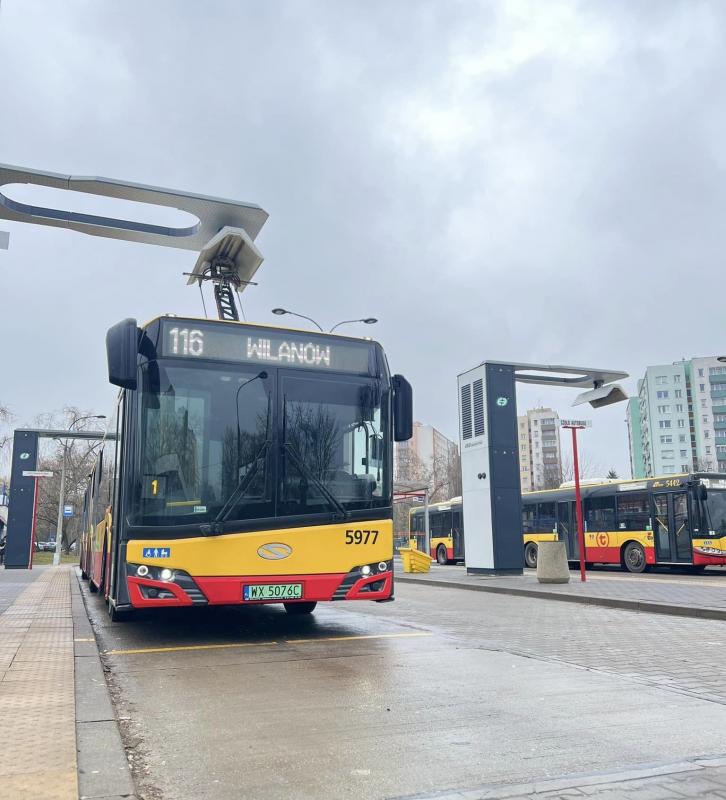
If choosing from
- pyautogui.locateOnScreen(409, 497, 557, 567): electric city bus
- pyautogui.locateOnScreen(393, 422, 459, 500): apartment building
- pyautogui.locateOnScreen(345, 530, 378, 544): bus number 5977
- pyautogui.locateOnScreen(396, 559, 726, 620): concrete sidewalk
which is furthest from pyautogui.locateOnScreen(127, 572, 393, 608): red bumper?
pyautogui.locateOnScreen(393, 422, 459, 500): apartment building

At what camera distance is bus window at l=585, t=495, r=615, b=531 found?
25.1 meters

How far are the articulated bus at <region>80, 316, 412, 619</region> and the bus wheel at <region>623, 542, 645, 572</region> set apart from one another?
16926 millimetres

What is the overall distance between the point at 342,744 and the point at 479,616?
7697 mm

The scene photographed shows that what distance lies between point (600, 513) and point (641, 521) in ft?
6.46

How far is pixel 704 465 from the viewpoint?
3688 inches

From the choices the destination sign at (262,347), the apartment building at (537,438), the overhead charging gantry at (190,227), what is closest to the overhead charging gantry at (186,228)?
the overhead charging gantry at (190,227)

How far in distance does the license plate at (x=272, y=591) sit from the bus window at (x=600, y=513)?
18.8 metres

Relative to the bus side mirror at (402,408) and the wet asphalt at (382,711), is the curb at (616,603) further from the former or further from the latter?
the bus side mirror at (402,408)

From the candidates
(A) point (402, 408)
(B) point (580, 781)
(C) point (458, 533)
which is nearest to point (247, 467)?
(A) point (402, 408)

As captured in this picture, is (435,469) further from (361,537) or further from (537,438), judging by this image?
(361,537)

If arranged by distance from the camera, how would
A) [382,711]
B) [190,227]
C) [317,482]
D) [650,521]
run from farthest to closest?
1. [650,521]
2. [190,227]
3. [317,482]
4. [382,711]

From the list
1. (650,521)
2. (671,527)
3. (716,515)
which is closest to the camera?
(716,515)

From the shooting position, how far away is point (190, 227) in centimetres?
1436

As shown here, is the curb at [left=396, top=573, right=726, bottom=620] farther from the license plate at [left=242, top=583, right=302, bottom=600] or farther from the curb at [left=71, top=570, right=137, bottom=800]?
the curb at [left=71, top=570, right=137, bottom=800]
